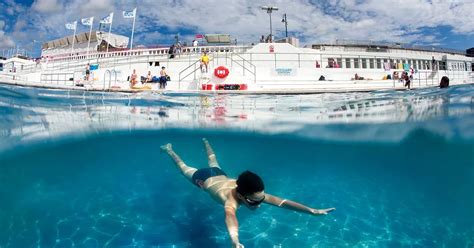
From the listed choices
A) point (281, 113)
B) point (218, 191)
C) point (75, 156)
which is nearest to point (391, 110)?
point (281, 113)

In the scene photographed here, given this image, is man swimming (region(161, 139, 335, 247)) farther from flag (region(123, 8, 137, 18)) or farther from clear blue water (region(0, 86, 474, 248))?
flag (region(123, 8, 137, 18))

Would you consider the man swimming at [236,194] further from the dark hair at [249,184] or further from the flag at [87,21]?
the flag at [87,21]

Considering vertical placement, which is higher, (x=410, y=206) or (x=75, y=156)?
(x=75, y=156)

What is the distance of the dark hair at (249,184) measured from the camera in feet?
16.9

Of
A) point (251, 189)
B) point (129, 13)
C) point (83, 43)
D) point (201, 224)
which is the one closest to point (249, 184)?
point (251, 189)

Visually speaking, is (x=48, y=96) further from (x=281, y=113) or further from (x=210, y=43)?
(x=210, y=43)

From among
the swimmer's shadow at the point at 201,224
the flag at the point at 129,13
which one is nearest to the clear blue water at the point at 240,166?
the swimmer's shadow at the point at 201,224

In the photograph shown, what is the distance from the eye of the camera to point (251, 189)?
5160mm

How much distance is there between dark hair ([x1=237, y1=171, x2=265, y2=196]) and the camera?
516 centimetres

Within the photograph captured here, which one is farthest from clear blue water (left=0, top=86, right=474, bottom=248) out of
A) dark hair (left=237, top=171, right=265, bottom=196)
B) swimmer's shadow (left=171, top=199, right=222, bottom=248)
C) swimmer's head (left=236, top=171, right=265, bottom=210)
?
dark hair (left=237, top=171, right=265, bottom=196)

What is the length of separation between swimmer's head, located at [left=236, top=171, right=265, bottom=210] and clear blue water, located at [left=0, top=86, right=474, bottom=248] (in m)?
4.51

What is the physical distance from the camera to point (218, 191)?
22.5ft

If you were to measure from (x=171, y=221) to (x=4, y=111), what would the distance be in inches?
555

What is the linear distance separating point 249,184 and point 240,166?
23.1 meters
